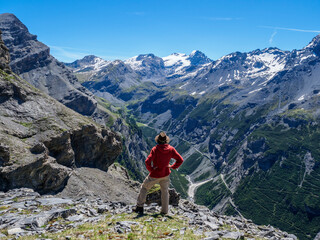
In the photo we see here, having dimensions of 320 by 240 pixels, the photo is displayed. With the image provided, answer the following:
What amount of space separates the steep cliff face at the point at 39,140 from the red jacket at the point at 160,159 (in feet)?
85.6

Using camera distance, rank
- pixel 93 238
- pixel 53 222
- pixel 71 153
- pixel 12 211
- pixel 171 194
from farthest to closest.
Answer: pixel 71 153 → pixel 171 194 → pixel 12 211 → pixel 53 222 → pixel 93 238

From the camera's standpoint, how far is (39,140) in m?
42.8

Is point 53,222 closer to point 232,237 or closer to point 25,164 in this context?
point 232,237

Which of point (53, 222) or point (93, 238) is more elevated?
point (93, 238)

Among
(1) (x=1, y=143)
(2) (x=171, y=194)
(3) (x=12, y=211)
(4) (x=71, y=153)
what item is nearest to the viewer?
(3) (x=12, y=211)

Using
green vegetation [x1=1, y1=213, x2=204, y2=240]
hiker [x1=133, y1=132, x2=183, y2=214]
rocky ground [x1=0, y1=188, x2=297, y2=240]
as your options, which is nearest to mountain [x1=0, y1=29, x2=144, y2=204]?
rocky ground [x1=0, y1=188, x2=297, y2=240]

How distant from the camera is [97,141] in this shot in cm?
6188

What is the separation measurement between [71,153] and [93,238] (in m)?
40.4

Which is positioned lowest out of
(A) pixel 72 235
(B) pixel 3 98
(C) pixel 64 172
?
(C) pixel 64 172

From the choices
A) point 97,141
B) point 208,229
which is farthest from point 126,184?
point 208,229

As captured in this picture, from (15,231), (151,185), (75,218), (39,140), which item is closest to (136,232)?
(151,185)

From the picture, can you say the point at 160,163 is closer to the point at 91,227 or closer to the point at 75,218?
the point at 91,227

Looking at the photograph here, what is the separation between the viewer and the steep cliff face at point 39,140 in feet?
116

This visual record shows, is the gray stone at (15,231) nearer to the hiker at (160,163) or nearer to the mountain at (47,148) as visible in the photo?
the hiker at (160,163)
